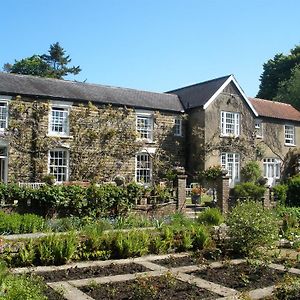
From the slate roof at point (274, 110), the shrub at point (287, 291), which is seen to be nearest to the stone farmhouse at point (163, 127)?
the slate roof at point (274, 110)

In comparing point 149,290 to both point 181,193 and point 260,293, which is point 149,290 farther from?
point 181,193

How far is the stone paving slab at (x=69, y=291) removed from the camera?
6094mm

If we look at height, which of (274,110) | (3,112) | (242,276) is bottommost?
(242,276)

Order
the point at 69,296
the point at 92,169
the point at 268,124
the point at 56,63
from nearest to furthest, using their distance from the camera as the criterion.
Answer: the point at 69,296 < the point at 92,169 < the point at 268,124 < the point at 56,63

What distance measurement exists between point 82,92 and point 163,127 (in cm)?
616

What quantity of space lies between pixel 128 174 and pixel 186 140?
5.53 metres

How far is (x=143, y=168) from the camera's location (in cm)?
2855

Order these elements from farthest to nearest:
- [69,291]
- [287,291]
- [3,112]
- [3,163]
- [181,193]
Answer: [3,163] → [3,112] → [181,193] → [69,291] → [287,291]

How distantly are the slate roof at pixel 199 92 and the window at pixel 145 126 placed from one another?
369 centimetres

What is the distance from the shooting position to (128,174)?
2780 centimetres

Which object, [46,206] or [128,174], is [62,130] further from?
[46,206]

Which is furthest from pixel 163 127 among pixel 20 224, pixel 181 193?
pixel 20 224

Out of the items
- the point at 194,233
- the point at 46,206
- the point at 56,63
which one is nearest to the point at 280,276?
the point at 194,233

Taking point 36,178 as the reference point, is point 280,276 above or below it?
below
